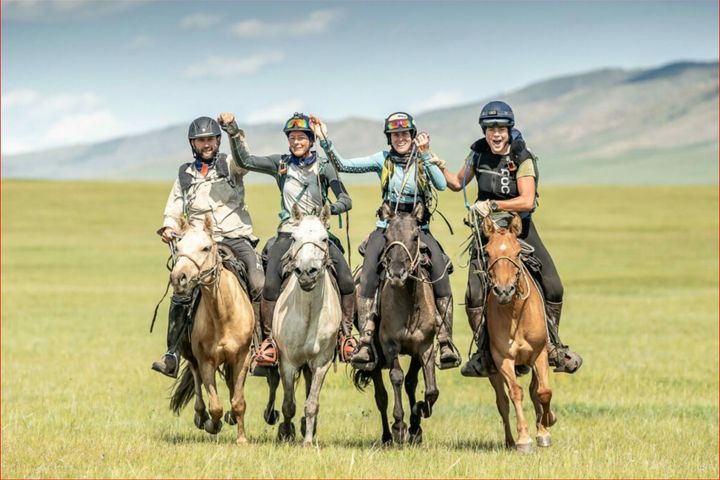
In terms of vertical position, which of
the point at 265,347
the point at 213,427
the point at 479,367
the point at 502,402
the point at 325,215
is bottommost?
the point at 213,427

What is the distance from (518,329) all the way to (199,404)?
410 cm

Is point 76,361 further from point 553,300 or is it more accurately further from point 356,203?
point 356,203

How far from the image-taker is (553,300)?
492 inches

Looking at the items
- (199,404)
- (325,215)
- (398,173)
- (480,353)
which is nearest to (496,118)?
(398,173)

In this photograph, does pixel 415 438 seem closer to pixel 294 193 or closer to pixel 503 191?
pixel 503 191

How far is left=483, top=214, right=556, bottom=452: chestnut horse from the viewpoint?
1148 cm

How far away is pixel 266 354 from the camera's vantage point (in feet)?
42.0

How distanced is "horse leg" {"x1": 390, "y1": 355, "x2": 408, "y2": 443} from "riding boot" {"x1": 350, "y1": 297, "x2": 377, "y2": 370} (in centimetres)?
27

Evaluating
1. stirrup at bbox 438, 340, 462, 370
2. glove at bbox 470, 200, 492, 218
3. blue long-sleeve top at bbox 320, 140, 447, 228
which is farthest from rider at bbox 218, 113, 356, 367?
glove at bbox 470, 200, 492, 218

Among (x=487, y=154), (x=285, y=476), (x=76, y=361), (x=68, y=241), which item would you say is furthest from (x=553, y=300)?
(x=68, y=241)

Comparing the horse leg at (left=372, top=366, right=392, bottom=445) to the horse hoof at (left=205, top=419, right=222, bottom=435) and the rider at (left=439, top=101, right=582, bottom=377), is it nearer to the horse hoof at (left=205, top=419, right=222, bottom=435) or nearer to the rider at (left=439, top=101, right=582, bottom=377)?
the rider at (left=439, top=101, right=582, bottom=377)

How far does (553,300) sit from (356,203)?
79049 mm

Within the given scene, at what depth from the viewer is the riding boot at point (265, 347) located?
12.8 m

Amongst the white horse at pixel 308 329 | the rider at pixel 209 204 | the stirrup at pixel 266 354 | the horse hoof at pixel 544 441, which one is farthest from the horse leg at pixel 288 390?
the horse hoof at pixel 544 441
